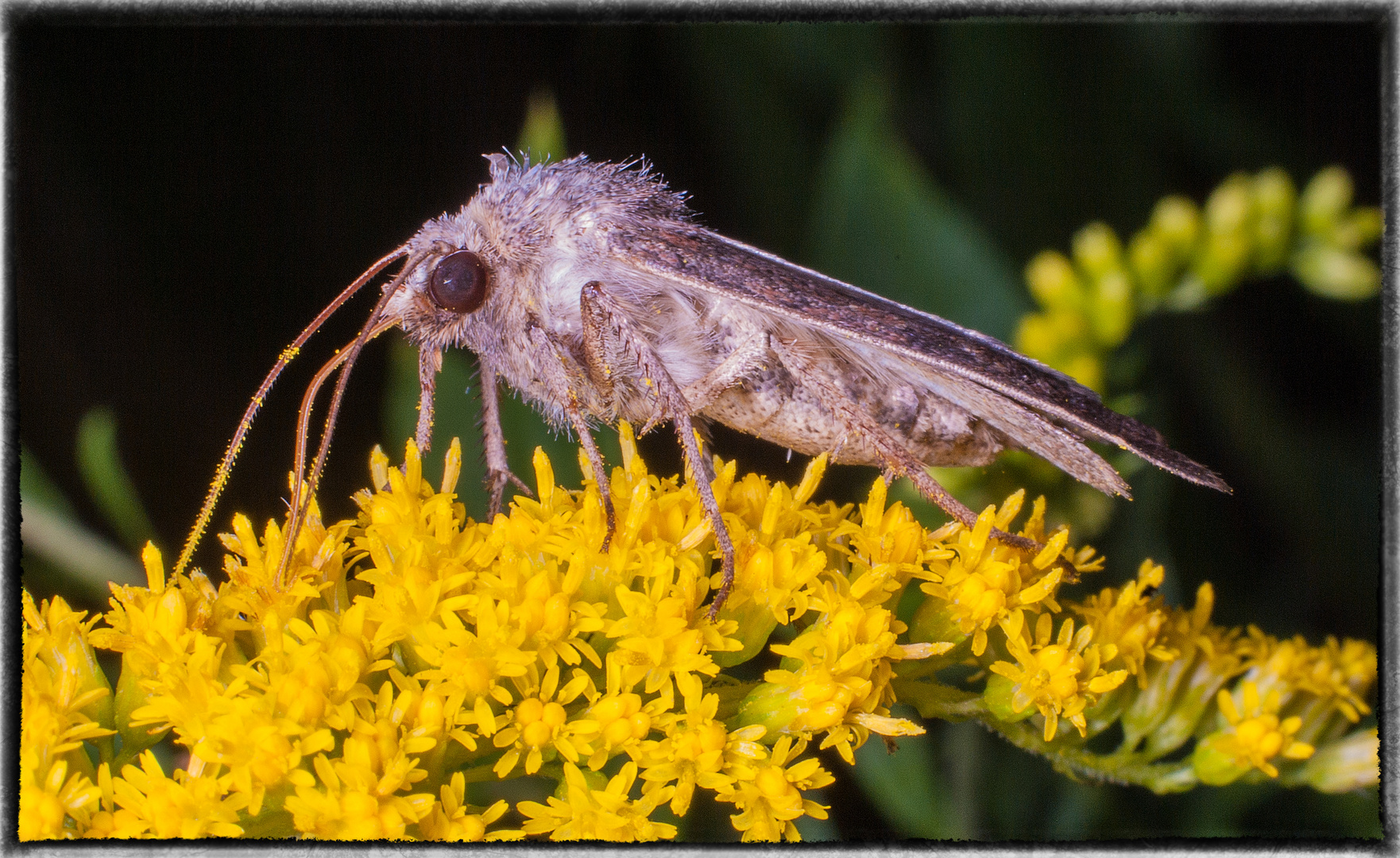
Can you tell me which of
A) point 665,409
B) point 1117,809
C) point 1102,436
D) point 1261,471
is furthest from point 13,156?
point 1261,471

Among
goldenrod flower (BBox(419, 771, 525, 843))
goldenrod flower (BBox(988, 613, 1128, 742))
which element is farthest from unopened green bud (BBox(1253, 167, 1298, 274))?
goldenrod flower (BBox(419, 771, 525, 843))

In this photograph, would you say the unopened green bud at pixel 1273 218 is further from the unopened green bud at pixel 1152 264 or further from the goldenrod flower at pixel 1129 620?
the goldenrod flower at pixel 1129 620

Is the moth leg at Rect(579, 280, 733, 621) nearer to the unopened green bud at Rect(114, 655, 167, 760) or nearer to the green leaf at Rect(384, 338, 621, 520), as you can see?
the green leaf at Rect(384, 338, 621, 520)

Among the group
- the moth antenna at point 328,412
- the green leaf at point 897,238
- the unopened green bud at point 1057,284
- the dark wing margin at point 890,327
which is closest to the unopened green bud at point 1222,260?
the unopened green bud at point 1057,284

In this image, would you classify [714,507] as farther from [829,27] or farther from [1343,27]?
[829,27]

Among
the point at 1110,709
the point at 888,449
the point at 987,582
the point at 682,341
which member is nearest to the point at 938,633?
the point at 987,582

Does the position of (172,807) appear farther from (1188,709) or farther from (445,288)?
(1188,709)
